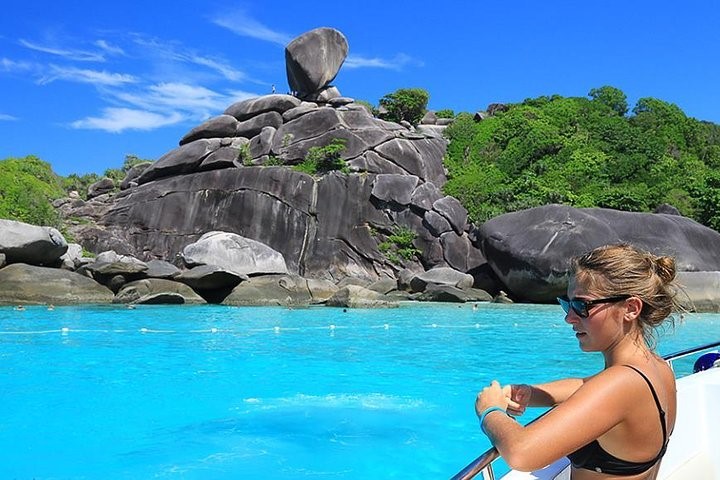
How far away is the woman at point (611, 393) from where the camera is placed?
1.42m

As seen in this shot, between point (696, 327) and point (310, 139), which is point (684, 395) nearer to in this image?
point (696, 327)

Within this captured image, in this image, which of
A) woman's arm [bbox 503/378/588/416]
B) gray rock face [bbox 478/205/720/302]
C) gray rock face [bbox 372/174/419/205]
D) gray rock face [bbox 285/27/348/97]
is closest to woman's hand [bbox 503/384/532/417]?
woman's arm [bbox 503/378/588/416]

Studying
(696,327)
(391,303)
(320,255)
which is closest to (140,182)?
(320,255)

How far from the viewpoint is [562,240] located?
19344 mm

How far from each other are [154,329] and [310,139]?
1701 cm

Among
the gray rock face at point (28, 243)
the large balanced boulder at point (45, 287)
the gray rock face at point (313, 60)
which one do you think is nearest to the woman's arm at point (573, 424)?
the large balanced boulder at point (45, 287)

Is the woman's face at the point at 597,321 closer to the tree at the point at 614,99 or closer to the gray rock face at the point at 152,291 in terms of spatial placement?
the gray rock face at the point at 152,291

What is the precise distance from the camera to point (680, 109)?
38.3 metres

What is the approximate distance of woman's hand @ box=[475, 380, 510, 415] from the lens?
64.4 inches

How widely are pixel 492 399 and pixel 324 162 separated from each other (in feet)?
83.5

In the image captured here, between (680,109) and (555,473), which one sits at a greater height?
(680,109)

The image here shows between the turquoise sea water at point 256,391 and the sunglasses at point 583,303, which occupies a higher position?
the sunglasses at point 583,303

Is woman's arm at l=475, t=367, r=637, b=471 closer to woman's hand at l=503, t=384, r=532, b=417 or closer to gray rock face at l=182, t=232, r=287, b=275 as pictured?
woman's hand at l=503, t=384, r=532, b=417

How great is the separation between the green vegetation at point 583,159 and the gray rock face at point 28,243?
608 inches
